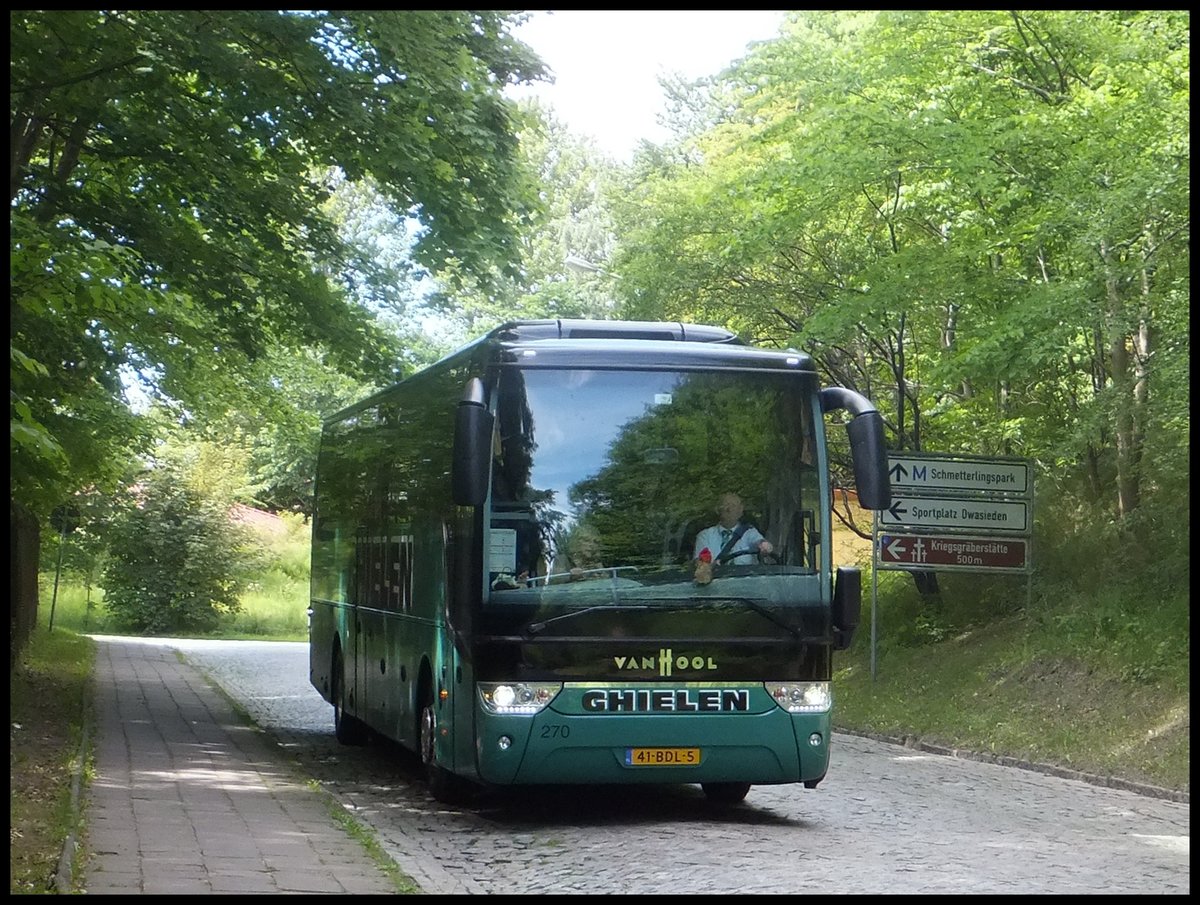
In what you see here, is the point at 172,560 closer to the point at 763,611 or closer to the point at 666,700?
the point at 666,700

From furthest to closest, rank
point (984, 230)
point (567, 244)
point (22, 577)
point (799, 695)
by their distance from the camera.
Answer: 1. point (567, 244)
2. point (22, 577)
3. point (984, 230)
4. point (799, 695)

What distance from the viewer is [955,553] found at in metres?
23.5

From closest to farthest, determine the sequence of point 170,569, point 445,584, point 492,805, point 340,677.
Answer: point 445,584
point 492,805
point 340,677
point 170,569

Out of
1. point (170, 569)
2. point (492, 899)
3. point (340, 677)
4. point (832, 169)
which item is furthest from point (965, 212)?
point (170, 569)

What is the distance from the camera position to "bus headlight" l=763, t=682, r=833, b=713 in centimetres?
1199

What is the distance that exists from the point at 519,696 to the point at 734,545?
1.80m

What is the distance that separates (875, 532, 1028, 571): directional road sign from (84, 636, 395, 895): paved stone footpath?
9.09m

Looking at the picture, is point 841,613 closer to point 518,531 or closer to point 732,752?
point 732,752

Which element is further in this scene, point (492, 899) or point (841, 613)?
point (841, 613)

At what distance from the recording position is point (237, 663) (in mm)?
36094

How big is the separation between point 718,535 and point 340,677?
8188 mm

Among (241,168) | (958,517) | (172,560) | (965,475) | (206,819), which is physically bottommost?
(206,819)

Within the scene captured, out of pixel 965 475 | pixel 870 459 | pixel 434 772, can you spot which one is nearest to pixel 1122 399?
pixel 965 475

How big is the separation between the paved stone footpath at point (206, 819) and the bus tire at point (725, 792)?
3028 millimetres
